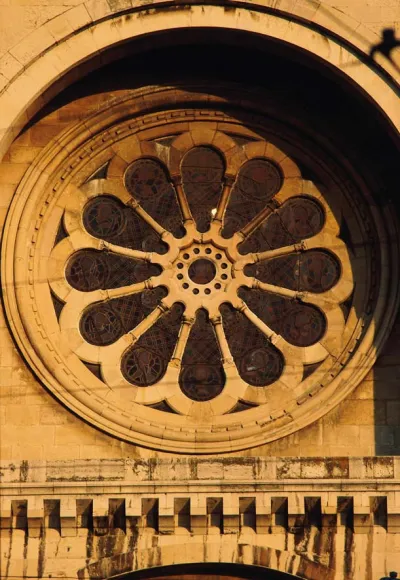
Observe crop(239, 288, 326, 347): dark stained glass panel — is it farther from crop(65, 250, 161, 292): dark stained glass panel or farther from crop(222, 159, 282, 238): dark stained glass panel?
crop(65, 250, 161, 292): dark stained glass panel

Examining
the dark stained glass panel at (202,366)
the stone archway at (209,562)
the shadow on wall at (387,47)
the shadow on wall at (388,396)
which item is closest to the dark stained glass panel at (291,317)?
the dark stained glass panel at (202,366)

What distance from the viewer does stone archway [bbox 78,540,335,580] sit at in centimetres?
3022

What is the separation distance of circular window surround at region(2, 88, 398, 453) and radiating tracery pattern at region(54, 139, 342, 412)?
38 cm

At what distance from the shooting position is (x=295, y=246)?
115 feet

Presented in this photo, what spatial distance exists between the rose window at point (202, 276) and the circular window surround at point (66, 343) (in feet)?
0.64

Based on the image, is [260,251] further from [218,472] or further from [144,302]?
[218,472]

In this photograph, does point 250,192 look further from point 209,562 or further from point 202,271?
point 209,562

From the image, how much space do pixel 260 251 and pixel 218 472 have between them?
5.42 metres

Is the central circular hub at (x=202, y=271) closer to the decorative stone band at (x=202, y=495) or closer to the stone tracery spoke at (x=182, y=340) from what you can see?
the stone tracery spoke at (x=182, y=340)

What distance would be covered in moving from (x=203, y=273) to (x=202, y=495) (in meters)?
5.38

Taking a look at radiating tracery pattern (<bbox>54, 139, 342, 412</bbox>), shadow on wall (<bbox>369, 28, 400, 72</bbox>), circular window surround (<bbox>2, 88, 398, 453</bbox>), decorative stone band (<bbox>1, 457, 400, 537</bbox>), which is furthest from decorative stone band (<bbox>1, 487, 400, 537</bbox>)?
shadow on wall (<bbox>369, 28, 400, 72</bbox>)

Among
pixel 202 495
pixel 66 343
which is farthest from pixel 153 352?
pixel 202 495

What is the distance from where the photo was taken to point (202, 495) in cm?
3053

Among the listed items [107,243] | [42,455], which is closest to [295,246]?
[107,243]
